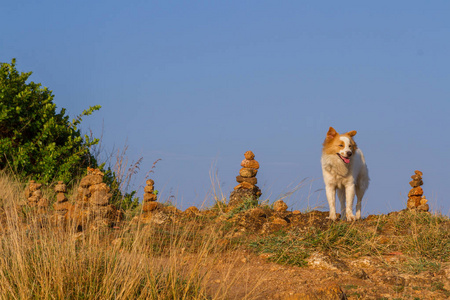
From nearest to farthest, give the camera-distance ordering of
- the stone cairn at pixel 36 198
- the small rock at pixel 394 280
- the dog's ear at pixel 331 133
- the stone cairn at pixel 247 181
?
1. the small rock at pixel 394 280
2. the stone cairn at pixel 36 198
3. the dog's ear at pixel 331 133
4. the stone cairn at pixel 247 181

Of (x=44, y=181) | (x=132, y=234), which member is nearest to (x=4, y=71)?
(x=44, y=181)

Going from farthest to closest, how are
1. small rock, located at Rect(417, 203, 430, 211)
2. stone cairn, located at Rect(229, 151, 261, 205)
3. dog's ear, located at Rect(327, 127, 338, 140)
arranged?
stone cairn, located at Rect(229, 151, 261, 205) → small rock, located at Rect(417, 203, 430, 211) → dog's ear, located at Rect(327, 127, 338, 140)

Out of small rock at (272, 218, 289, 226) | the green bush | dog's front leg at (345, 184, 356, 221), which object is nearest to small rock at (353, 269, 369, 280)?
small rock at (272, 218, 289, 226)

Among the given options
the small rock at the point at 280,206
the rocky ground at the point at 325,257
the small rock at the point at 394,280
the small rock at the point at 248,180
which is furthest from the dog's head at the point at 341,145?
the small rock at the point at 394,280

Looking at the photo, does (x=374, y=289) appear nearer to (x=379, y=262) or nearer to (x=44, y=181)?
(x=379, y=262)

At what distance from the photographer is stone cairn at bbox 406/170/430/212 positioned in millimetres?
10305

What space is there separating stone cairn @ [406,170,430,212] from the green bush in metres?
8.36

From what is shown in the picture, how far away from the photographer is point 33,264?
5051mm

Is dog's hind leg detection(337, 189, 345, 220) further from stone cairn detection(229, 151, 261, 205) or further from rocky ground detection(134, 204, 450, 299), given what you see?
stone cairn detection(229, 151, 261, 205)

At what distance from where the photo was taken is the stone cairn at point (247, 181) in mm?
10828

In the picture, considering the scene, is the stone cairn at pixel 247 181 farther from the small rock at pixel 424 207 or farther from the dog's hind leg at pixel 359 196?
the small rock at pixel 424 207

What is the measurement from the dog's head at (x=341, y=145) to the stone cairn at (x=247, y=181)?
219 centimetres

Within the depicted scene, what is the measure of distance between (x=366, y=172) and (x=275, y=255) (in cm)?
435

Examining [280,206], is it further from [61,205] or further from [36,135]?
[36,135]
